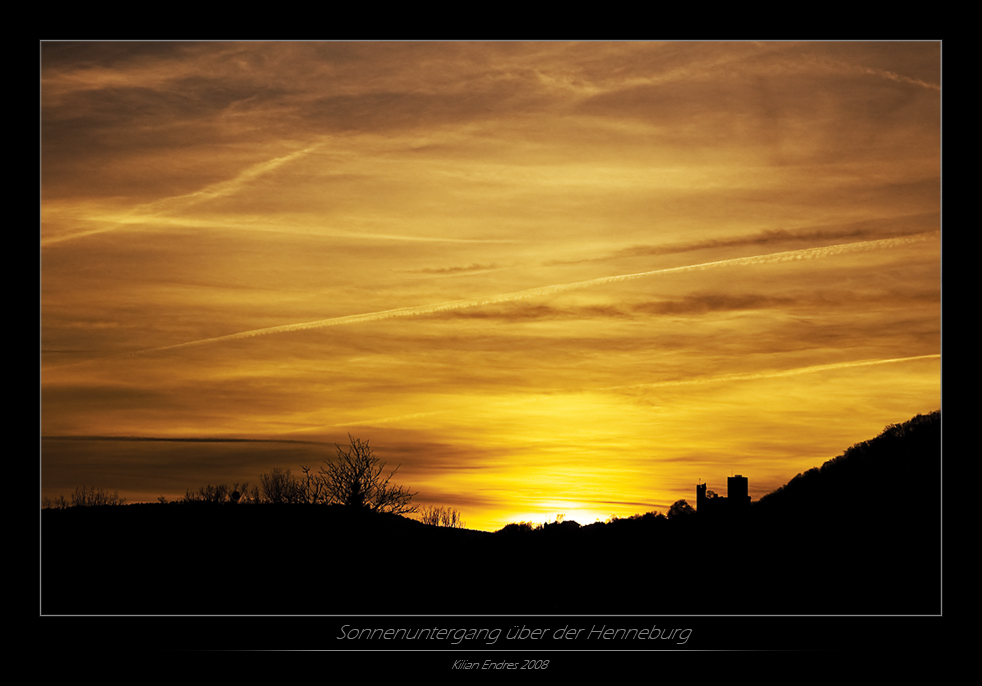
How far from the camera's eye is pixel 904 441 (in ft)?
35.3

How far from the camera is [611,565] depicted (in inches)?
378

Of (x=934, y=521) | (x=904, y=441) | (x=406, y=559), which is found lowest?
(x=406, y=559)

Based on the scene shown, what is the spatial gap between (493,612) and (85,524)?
6.40 metres

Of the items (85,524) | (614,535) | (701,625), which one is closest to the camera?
(701,625)

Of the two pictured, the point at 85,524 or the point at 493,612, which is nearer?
the point at 493,612

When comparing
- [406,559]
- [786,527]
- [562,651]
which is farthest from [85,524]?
[786,527]

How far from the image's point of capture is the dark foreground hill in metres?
9.05

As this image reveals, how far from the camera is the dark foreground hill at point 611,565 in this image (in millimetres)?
9047

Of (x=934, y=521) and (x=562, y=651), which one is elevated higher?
(x=934, y=521)

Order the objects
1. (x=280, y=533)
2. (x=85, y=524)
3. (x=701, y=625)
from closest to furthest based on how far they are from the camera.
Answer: (x=701, y=625), (x=85, y=524), (x=280, y=533)

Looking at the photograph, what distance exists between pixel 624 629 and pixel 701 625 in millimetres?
844

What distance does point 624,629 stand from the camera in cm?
891
